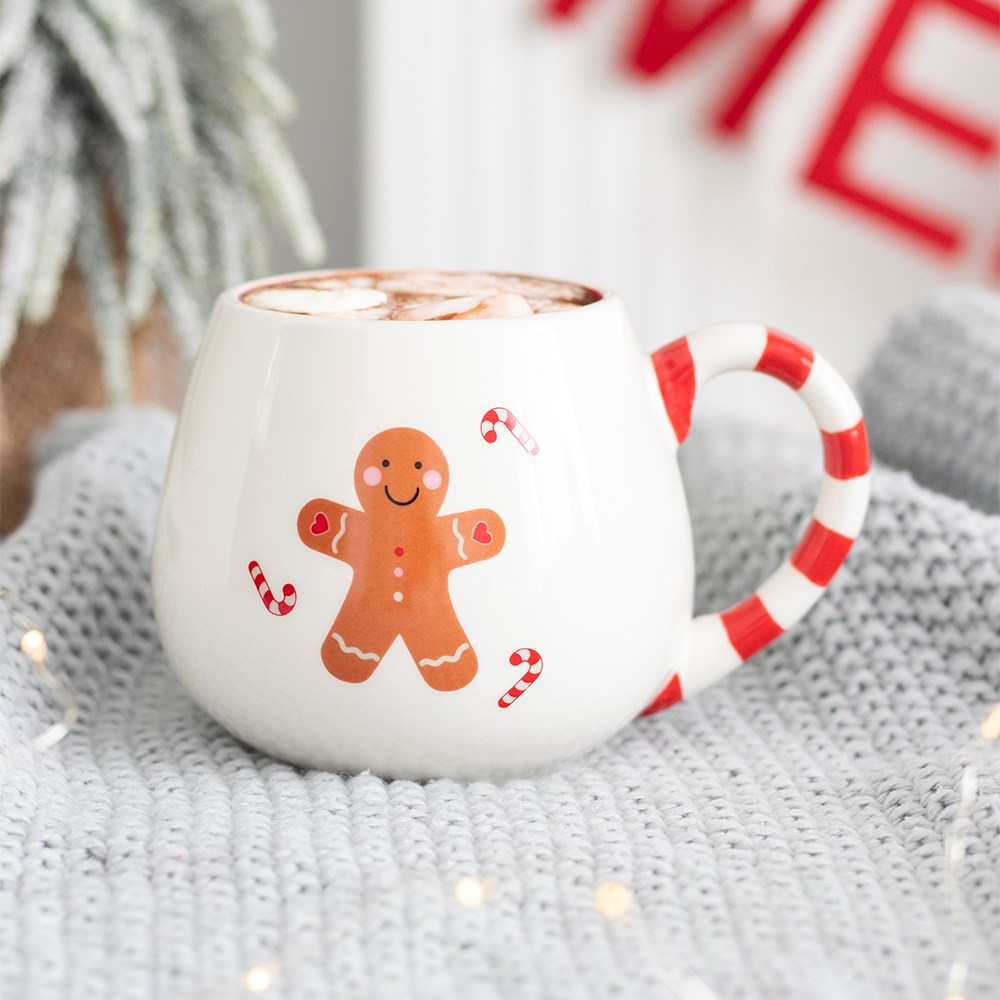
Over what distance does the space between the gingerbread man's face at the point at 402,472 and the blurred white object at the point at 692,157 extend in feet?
2.88

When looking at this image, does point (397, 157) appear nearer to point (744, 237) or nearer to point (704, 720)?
point (744, 237)

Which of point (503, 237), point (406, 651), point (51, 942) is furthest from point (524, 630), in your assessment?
point (503, 237)

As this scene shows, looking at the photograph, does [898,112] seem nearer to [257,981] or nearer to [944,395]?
[944,395]

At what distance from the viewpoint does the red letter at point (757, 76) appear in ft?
3.84

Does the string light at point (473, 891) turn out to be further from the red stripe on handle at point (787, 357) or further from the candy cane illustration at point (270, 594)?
the red stripe on handle at point (787, 357)

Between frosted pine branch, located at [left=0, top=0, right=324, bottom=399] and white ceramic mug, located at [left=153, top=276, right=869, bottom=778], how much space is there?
1.11 feet

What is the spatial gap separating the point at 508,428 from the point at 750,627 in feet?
0.49

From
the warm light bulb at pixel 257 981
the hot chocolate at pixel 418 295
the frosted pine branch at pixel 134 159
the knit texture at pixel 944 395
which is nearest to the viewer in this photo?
the warm light bulb at pixel 257 981

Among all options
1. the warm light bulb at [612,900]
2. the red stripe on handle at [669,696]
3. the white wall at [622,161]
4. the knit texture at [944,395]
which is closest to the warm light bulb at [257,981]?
the warm light bulb at [612,900]

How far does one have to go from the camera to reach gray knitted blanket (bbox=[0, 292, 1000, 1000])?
359mm

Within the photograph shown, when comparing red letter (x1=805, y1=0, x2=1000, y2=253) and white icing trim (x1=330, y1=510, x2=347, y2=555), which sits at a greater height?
red letter (x1=805, y1=0, x2=1000, y2=253)

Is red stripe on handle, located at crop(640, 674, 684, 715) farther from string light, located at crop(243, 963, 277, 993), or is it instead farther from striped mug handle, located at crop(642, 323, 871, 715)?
string light, located at crop(243, 963, 277, 993)

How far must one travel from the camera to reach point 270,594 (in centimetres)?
43

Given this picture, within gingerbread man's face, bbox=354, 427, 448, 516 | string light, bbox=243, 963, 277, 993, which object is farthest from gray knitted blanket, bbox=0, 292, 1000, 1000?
gingerbread man's face, bbox=354, 427, 448, 516
